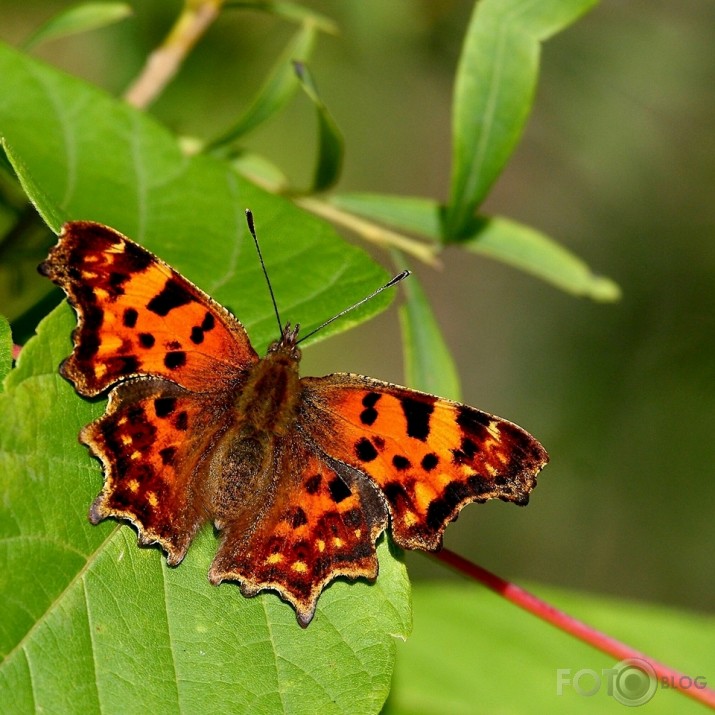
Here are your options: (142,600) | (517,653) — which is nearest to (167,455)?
(142,600)

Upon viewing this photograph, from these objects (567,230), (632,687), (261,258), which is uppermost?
(261,258)

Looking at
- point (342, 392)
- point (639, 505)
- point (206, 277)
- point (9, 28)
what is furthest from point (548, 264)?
point (639, 505)

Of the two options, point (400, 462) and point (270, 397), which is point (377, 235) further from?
point (400, 462)

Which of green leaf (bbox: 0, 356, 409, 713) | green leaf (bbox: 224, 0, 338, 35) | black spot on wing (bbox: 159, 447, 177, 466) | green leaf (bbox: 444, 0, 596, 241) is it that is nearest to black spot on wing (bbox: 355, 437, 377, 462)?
green leaf (bbox: 0, 356, 409, 713)

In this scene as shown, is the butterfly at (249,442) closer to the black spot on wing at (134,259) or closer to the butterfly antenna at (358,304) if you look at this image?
the black spot on wing at (134,259)

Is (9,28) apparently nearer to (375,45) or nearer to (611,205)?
(375,45)

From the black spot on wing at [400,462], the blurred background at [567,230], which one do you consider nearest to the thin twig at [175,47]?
the blurred background at [567,230]
